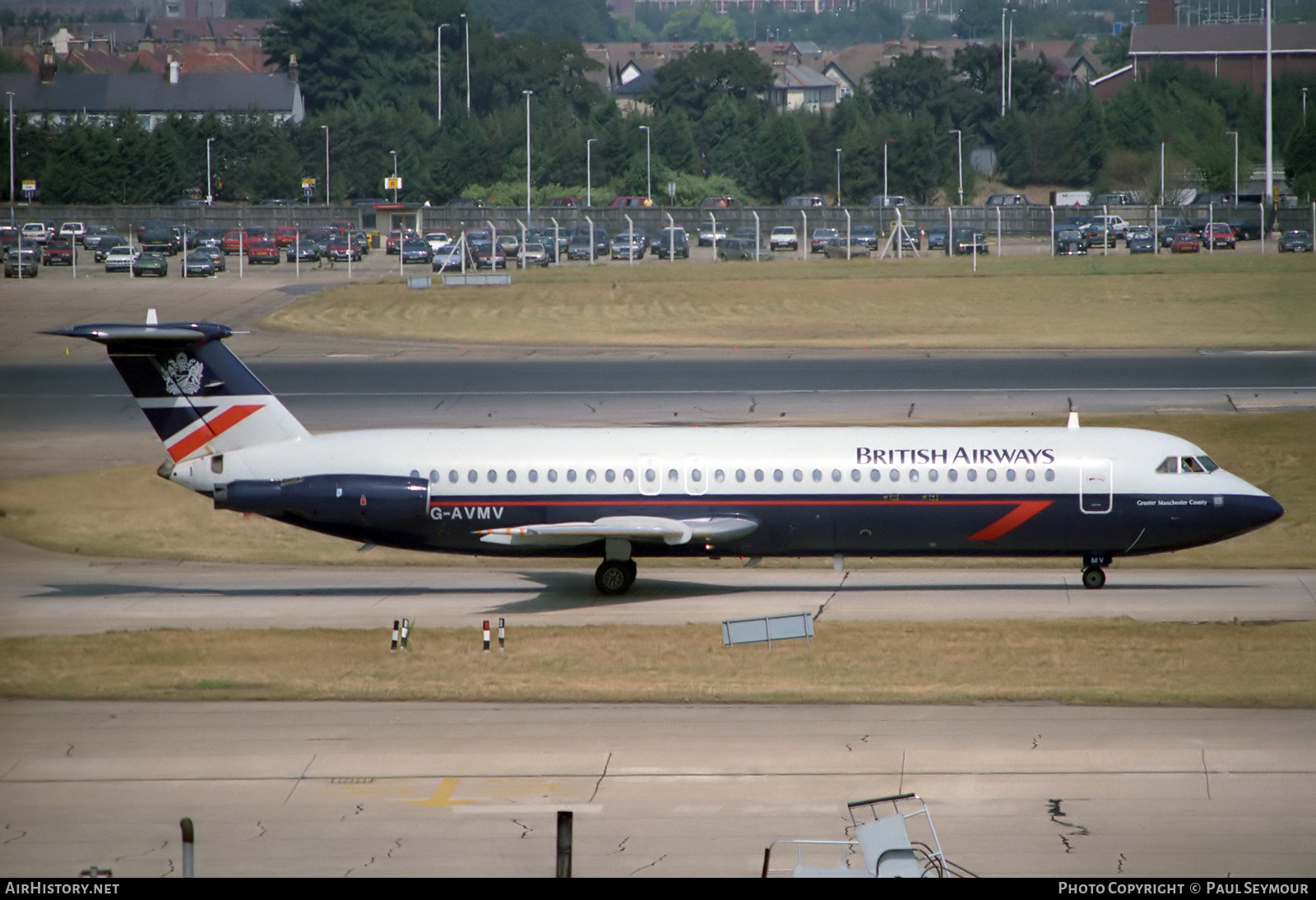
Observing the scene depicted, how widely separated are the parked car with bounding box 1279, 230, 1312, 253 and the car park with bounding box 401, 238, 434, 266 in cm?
5838

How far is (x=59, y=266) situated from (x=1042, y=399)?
237ft

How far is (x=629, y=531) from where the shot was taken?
30031 mm

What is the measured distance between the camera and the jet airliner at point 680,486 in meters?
30.4

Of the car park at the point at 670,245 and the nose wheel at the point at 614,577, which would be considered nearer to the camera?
the nose wheel at the point at 614,577

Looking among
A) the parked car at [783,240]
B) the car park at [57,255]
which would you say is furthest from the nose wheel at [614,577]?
the parked car at [783,240]

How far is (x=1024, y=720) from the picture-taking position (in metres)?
21.4

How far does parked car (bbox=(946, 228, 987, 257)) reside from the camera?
332 feet

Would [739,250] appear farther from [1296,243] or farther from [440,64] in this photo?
[1296,243]

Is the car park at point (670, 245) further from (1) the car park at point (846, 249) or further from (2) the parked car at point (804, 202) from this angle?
(2) the parked car at point (804, 202)

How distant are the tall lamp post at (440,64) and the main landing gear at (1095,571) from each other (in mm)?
65151

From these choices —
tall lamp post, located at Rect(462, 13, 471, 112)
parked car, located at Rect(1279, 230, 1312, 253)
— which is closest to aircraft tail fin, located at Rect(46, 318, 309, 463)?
tall lamp post, located at Rect(462, 13, 471, 112)

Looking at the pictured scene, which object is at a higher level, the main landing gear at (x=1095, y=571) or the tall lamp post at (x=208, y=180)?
the tall lamp post at (x=208, y=180)

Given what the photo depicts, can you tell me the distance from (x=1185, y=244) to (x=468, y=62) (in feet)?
172

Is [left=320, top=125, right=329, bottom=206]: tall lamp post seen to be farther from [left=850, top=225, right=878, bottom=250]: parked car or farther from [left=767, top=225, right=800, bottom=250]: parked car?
[left=850, top=225, right=878, bottom=250]: parked car
